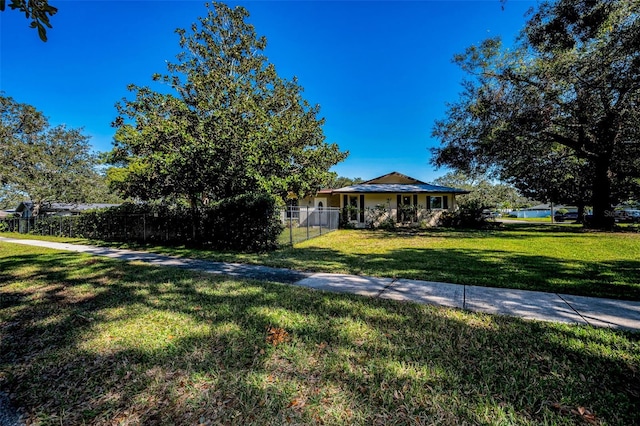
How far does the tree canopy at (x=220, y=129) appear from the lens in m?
11.1

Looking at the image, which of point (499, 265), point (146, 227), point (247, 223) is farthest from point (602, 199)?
point (146, 227)

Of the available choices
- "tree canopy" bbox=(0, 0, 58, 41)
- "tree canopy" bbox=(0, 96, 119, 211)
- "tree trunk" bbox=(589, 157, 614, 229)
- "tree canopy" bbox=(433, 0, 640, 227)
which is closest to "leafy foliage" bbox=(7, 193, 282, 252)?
"tree canopy" bbox=(0, 0, 58, 41)

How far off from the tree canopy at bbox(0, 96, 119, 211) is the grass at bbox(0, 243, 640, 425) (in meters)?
28.6

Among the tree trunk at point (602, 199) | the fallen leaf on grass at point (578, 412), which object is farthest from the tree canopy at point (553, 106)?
the fallen leaf on grass at point (578, 412)

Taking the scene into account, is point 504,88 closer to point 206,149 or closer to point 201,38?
Answer: point 206,149

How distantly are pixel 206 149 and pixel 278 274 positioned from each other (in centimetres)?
626

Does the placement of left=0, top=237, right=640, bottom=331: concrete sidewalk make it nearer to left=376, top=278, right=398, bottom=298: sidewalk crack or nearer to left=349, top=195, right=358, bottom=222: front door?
left=376, top=278, right=398, bottom=298: sidewalk crack

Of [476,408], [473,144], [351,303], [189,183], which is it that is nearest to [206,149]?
[189,183]

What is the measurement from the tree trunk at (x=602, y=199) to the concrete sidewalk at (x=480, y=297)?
58.2 feet

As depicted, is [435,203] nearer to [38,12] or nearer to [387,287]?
[387,287]

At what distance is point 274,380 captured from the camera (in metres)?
2.55

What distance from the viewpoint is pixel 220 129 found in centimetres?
1112

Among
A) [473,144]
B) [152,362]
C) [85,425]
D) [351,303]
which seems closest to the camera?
[85,425]

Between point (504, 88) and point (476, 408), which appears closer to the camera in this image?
point (476, 408)
